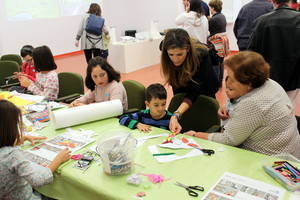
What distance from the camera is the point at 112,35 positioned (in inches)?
246

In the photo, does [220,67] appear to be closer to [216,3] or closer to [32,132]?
[216,3]

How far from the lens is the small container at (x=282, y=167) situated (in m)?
1.26

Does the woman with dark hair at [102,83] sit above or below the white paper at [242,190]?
above

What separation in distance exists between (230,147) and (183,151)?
0.25 meters

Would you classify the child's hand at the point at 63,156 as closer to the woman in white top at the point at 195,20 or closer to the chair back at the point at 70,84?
the chair back at the point at 70,84

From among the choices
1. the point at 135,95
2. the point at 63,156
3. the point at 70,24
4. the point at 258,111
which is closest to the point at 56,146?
the point at 63,156

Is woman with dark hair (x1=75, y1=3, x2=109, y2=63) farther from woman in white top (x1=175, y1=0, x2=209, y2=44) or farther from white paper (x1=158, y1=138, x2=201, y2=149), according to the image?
white paper (x1=158, y1=138, x2=201, y2=149)

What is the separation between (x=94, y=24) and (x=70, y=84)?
2.32m

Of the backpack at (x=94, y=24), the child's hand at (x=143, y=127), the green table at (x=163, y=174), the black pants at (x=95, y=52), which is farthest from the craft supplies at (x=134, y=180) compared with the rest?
the black pants at (x=95, y=52)

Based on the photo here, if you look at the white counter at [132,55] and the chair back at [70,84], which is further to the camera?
the white counter at [132,55]

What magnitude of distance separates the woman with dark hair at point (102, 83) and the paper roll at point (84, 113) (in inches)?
9.2

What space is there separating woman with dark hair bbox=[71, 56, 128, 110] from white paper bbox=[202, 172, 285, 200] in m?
1.31

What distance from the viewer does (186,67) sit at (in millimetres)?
2154

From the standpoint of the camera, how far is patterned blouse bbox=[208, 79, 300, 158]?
151 cm
